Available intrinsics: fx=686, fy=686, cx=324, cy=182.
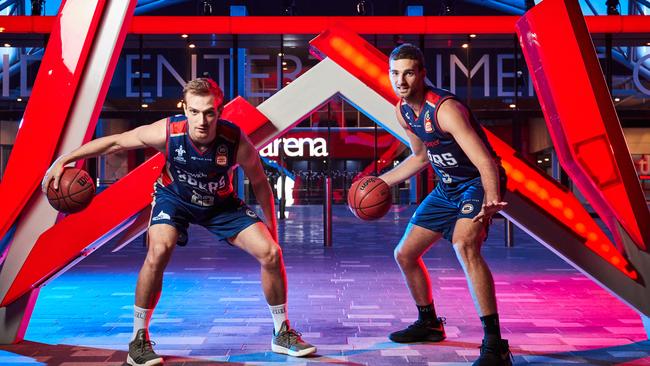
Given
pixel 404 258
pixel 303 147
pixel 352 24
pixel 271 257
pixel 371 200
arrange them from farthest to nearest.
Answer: pixel 303 147 → pixel 352 24 → pixel 404 258 → pixel 371 200 → pixel 271 257

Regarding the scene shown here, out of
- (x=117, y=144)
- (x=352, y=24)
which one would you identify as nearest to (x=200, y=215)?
(x=117, y=144)

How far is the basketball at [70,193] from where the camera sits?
373cm

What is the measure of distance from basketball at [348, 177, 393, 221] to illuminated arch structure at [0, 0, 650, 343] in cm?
82

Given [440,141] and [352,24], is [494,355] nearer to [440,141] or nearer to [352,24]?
[440,141]

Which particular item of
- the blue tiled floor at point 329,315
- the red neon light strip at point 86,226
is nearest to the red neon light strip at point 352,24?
the blue tiled floor at point 329,315

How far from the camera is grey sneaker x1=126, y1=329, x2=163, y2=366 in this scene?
3568mm

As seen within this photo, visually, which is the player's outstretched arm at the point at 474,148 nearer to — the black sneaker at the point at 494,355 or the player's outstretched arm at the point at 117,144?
the black sneaker at the point at 494,355

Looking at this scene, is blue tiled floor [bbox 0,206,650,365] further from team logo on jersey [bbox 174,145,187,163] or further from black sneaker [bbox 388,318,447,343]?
team logo on jersey [bbox 174,145,187,163]

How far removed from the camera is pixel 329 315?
5.12m

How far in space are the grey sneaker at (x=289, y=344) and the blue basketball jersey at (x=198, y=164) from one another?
85 cm

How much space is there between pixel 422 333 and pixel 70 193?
2.22 meters

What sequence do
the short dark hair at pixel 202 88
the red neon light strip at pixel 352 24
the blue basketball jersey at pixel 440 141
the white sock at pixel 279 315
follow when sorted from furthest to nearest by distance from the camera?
the red neon light strip at pixel 352 24 < the white sock at pixel 279 315 < the blue basketball jersey at pixel 440 141 < the short dark hair at pixel 202 88

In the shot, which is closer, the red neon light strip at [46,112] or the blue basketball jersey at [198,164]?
the blue basketball jersey at [198,164]

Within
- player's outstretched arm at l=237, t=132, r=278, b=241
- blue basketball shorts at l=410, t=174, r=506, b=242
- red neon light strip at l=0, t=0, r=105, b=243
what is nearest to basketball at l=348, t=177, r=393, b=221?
blue basketball shorts at l=410, t=174, r=506, b=242
